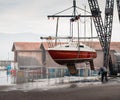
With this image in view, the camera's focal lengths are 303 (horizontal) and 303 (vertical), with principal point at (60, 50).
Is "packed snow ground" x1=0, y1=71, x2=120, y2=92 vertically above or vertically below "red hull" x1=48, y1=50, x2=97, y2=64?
below

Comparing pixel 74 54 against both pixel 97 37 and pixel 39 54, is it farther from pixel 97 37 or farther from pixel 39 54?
pixel 39 54

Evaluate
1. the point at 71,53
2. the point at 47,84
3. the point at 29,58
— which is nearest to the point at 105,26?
the point at 71,53

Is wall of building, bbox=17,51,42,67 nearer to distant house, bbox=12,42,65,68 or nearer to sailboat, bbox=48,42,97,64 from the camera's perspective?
distant house, bbox=12,42,65,68

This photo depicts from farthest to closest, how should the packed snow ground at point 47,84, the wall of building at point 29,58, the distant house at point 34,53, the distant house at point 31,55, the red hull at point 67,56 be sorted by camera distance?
the wall of building at point 29,58 < the distant house at point 31,55 < the distant house at point 34,53 < the red hull at point 67,56 < the packed snow ground at point 47,84

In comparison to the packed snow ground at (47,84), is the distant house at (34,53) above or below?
above

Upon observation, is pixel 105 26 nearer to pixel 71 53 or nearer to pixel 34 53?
pixel 71 53

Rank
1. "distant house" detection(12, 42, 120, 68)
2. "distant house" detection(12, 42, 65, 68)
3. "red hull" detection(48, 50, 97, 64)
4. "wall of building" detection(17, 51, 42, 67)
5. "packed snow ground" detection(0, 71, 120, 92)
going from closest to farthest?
1. "packed snow ground" detection(0, 71, 120, 92)
2. "red hull" detection(48, 50, 97, 64)
3. "distant house" detection(12, 42, 120, 68)
4. "distant house" detection(12, 42, 65, 68)
5. "wall of building" detection(17, 51, 42, 67)

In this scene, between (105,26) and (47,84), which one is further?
(105,26)

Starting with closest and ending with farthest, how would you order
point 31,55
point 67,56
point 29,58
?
point 67,56, point 29,58, point 31,55

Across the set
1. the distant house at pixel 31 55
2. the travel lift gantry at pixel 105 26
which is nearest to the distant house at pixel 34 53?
the distant house at pixel 31 55

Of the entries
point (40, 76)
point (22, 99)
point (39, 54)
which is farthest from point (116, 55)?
point (39, 54)

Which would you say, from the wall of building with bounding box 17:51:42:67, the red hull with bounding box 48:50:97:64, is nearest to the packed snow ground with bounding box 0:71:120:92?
the red hull with bounding box 48:50:97:64

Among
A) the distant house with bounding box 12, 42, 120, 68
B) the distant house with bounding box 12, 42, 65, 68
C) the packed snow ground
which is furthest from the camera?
the distant house with bounding box 12, 42, 65, 68

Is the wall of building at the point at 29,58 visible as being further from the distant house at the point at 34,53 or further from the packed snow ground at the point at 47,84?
the packed snow ground at the point at 47,84
